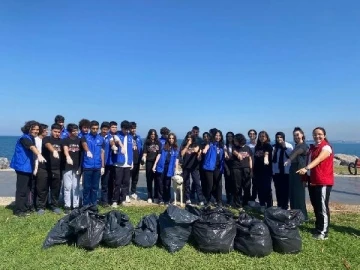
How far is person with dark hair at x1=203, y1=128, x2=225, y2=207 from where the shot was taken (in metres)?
7.50

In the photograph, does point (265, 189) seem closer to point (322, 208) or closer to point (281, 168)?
point (281, 168)

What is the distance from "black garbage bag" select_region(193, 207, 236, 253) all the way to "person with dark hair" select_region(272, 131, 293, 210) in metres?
2.67

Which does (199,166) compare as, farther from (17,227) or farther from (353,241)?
(17,227)

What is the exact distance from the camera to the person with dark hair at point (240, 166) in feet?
23.9

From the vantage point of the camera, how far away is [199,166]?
7.74 metres

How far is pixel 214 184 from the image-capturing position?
25.5 feet

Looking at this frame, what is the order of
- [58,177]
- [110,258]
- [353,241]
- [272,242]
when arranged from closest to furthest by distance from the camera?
[110,258] → [272,242] → [353,241] → [58,177]

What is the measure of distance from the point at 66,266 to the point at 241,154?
183 inches

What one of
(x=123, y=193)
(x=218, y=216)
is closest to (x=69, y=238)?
(x=218, y=216)

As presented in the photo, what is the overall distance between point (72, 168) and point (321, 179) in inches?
206

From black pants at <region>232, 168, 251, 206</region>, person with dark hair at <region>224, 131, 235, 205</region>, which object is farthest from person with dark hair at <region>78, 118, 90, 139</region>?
black pants at <region>232, 168, 251, 206</region>

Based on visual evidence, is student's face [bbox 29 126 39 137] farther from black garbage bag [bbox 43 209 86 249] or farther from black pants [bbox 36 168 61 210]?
black garbage bag [bbox 43 209 86 249]

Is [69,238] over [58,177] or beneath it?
beneath

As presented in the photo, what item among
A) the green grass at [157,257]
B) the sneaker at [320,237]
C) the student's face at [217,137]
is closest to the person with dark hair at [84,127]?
the green grass at [157,257]
